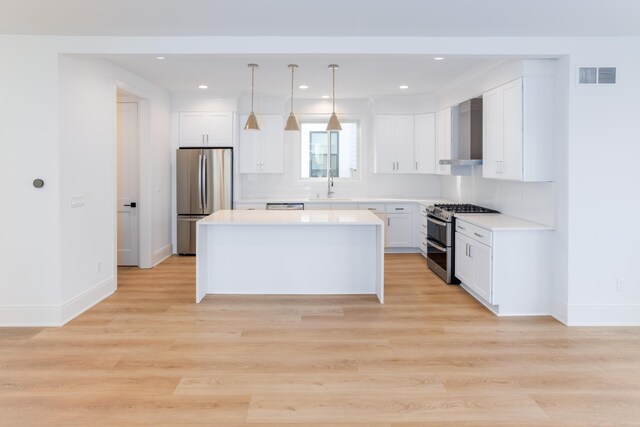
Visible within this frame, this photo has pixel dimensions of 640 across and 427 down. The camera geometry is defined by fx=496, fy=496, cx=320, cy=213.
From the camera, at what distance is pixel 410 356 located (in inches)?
144

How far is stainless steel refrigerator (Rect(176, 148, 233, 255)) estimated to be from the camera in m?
7.67

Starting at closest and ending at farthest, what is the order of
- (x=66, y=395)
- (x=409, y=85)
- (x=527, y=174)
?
(x=66, y=395) → (x=527, y=174) → (x=409, y=85)

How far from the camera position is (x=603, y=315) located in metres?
4.44

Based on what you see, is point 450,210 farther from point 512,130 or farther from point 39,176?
point 39,176

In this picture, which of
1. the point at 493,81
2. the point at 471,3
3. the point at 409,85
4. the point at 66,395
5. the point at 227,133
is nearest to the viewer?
the point at 66,395

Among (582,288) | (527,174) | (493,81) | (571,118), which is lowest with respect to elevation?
(582,288)

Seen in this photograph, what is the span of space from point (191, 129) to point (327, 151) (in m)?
2.36

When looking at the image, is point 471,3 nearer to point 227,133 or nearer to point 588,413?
point 588,413

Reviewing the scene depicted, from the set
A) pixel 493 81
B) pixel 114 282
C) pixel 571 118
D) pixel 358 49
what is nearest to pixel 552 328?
pixel 571 118

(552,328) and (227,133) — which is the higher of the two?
(227,133)

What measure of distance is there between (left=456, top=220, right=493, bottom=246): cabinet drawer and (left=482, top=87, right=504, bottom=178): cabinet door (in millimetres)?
607

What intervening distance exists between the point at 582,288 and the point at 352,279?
7.35 ft

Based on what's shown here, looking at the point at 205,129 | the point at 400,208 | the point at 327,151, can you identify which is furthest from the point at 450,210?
the point at 205,129

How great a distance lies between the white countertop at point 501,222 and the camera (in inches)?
182
